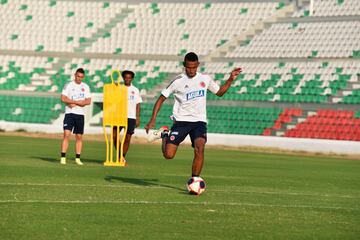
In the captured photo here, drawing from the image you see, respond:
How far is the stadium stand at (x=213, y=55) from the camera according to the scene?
138 ft

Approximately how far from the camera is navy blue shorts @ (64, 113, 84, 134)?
2167 cm

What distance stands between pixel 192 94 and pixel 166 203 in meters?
2.90

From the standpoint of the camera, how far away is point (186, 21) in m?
51.7

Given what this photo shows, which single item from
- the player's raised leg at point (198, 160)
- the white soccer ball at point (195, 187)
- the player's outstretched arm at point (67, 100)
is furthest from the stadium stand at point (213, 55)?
the white soccer ball at point (195, 187)

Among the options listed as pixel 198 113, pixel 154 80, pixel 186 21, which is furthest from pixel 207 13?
pixel 198 113

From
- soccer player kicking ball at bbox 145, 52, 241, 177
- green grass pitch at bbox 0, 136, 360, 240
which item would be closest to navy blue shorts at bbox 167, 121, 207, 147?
soccer player kicking ball at bbox 145, 52, 241, 177

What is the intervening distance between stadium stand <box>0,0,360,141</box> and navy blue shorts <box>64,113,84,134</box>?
1952cm

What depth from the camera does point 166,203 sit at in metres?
12.8

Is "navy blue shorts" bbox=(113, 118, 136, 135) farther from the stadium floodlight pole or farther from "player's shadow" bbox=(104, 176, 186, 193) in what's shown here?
"player's shadow" bbox=(104, 176, 186, 193)

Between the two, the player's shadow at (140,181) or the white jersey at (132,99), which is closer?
the player's shadow at (140,181)

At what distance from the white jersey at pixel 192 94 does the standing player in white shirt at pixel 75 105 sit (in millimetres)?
6591

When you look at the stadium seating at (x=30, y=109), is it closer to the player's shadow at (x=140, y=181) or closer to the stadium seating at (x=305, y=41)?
the stadium seating at (x=305, y=41)

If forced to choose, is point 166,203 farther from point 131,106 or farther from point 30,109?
point 30,109

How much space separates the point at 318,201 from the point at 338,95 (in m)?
28.1
